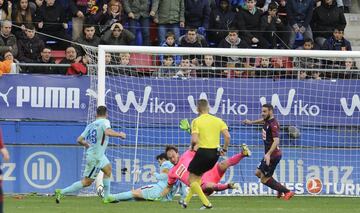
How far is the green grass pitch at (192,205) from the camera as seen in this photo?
683 inches

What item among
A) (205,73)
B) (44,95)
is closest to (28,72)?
(44,95)

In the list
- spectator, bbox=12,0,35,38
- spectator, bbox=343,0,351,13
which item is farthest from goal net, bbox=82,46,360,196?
spectator, bbox=343,0,351,13

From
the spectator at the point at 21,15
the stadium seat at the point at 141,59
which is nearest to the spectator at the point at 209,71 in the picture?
the stadium seat at the point at 141,59

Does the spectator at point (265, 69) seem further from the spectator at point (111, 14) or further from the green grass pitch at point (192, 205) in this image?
the spectator at point (111, 14)

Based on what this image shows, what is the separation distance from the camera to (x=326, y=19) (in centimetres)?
2608

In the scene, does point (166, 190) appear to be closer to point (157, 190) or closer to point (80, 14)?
point (157, 190)

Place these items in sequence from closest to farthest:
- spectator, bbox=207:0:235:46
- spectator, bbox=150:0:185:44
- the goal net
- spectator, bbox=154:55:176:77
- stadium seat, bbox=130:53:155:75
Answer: the goal net
spectator, bbox=154:55:176:77
stadium seat, bbox=130:53:155:75
spectator, bbox=150:0:185:44
spectator, bbox=207:0:235:46

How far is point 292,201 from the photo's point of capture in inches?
799

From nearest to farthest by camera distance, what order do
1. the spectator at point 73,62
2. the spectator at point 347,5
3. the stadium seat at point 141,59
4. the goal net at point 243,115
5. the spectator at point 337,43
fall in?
the goal net at point 243,115 < the spectator at point 73,62 < the stadium seat at point 141,59 < the spectator at point 337,43 < the spectator at point 347,5

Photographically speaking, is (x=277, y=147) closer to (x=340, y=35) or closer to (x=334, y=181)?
(x=334, y=181)

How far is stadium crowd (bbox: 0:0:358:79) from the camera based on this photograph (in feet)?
75.2

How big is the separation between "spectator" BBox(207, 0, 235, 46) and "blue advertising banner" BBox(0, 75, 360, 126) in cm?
307

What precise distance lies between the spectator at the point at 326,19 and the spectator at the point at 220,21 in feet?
7.64

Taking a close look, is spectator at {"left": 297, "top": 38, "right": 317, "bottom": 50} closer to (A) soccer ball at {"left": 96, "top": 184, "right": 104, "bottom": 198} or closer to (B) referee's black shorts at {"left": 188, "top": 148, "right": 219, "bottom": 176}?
(A) soccer ball at {"left": 96, "top": 184, "right": 104, "bottom": 198}
